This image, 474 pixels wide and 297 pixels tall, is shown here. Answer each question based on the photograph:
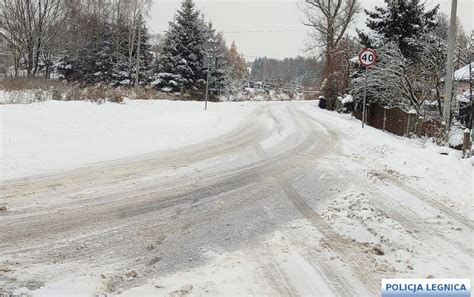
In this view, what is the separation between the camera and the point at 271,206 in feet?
19.9

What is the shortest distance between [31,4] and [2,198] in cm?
3294

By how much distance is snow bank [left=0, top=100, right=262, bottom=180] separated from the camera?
848cm

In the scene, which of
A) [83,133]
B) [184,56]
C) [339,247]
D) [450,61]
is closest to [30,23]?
[184,56]

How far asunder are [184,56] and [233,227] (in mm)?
36378

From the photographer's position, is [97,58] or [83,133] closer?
[83,133]

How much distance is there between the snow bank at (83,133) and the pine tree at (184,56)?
872 inches

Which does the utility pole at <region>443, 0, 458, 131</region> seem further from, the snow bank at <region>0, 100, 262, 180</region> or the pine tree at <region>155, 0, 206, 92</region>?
the pine tree at <region>155, 0, 206, 92</region>

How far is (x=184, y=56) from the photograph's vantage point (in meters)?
40.0

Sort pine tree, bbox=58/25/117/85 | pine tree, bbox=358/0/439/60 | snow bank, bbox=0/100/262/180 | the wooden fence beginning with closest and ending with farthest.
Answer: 1. snow bank, bbox=0/100/262/180
2. the wooden fence
3. pine tree, bbox=358/0/439/60
4. pine tree, bbox=58/25/117/85

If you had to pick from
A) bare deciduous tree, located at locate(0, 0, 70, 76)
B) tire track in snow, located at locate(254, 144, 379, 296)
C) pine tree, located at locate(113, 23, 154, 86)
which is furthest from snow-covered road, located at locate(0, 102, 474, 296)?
pine tree, located at locate(113, 23, 154, 86)

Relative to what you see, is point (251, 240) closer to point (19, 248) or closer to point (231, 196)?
point (231, 196)

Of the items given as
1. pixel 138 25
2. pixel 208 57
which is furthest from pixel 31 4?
pixel 208 57

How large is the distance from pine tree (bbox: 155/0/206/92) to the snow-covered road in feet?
102

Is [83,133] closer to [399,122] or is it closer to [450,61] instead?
[450,61]
